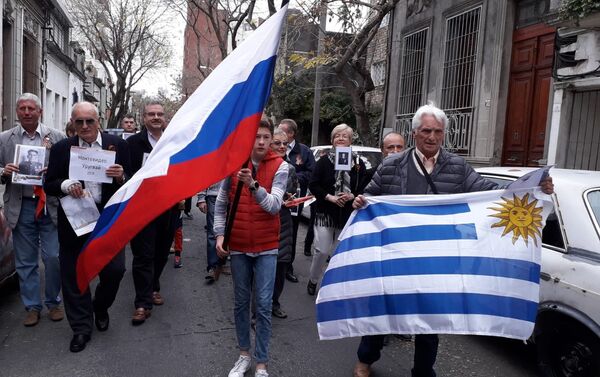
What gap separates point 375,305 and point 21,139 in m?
3.61

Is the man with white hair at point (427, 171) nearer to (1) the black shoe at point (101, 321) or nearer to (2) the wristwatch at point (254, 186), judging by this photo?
(2) the wristwatch at point (254, 186)

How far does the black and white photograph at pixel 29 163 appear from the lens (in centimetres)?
456

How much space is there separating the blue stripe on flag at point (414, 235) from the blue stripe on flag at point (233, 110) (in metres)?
1.07

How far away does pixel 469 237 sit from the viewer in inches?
125

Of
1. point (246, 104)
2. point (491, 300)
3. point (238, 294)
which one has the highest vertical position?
point (246, 104)

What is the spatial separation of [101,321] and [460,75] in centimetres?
1034

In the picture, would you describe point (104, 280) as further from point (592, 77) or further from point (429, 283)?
point (592, 77)

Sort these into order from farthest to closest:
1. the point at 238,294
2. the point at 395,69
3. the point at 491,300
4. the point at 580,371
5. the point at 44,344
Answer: the point at 395,69
the point at 44,344
the point at 238,294
the point at 580,371
the point at 491,300

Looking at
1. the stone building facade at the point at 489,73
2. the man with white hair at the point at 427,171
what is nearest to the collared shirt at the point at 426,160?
the man with white hair at the point at 427,171

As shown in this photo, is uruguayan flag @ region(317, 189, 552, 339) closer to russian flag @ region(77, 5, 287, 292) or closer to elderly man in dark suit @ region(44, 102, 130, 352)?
russian flag @ region(77, 5, 287, 292)

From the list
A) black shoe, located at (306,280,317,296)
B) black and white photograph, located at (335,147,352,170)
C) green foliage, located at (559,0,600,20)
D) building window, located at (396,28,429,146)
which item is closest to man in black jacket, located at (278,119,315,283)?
A: black shoe, located at (306,280,317,296)

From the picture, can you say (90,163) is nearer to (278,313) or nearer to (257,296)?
(257,296)

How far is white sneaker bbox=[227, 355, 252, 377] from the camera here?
3.66 meters

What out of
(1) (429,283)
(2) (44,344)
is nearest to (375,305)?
(1) (429,283)
